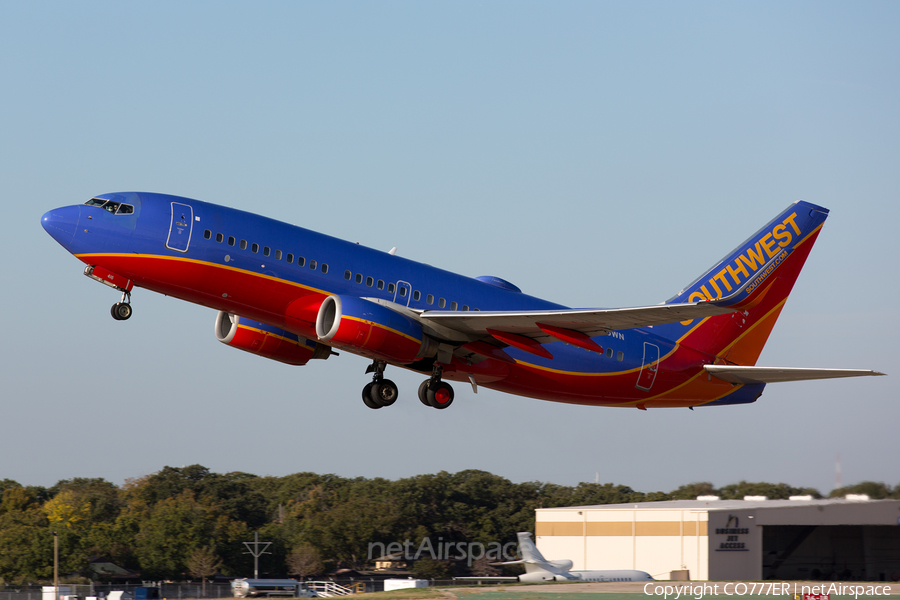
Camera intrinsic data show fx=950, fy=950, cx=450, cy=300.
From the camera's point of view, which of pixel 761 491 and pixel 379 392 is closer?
pixel 379 392

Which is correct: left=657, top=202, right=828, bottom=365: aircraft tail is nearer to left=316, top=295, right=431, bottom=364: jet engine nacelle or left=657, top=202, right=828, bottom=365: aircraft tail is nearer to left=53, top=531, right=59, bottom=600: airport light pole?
left=316, top=295, right=431, bottom=364: jet engine nacelle

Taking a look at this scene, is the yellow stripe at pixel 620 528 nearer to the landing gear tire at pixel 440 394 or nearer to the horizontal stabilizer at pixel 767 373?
the horizontal stabilizer at pixel 767 373

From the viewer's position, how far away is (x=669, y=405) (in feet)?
125

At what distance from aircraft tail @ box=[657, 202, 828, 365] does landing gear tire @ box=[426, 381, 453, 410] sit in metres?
10.3

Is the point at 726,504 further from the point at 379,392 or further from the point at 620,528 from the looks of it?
the point at 379,392

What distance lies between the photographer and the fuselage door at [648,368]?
36.3m

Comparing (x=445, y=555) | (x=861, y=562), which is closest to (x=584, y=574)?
(x=861, y=562)

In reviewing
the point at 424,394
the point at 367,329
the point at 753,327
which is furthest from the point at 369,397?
the point at 753,327

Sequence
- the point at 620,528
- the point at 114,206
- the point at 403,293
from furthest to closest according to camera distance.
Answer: the point at 620,528 < the point at 403,293 < the point at 114,206

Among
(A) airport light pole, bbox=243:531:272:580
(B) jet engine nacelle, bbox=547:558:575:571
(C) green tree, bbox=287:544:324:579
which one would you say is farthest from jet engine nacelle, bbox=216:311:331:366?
(C) green tree, bbox=287:544:324:579

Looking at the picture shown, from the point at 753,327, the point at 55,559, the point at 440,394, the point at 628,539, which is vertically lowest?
the point at 55,559

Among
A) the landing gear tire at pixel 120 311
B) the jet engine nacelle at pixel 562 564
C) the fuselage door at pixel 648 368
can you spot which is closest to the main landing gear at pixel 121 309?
the landing gear tire at pixel 120 311

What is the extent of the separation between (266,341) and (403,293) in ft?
19.6

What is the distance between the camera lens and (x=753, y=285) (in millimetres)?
40375
